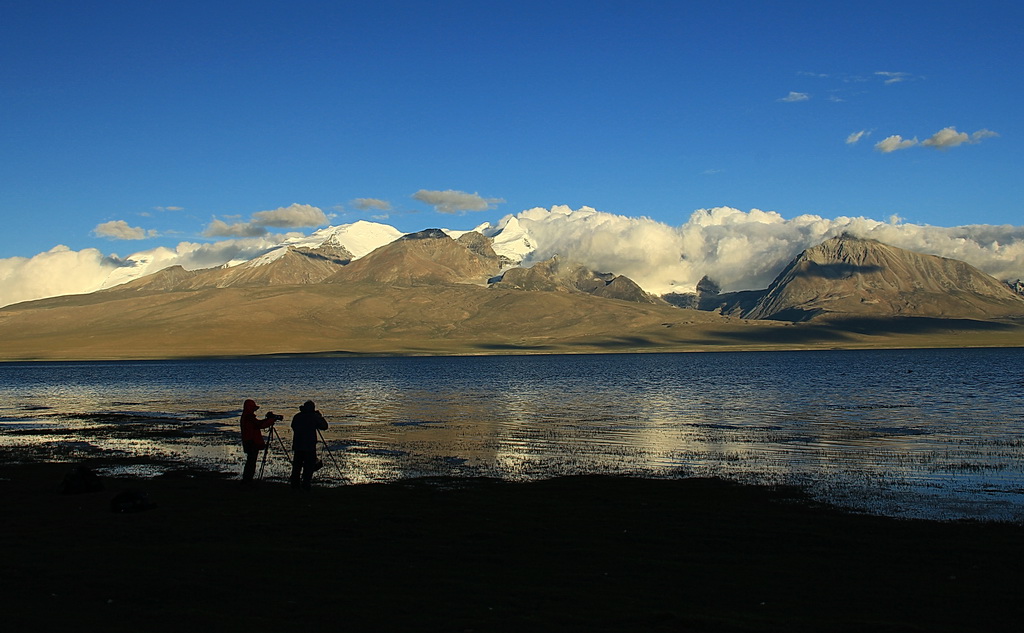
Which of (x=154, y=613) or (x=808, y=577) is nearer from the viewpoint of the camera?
(x=154, y=613)

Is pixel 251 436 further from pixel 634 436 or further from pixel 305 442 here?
pixel 634 436

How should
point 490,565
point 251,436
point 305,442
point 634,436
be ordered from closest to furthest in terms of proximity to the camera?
point 490,565
point 305,442
point 251,436
point 634,436

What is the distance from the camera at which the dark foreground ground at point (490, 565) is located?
1323 cm

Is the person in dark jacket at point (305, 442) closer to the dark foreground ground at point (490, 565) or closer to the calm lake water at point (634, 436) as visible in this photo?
the dark foreground ground at point (490, 565)

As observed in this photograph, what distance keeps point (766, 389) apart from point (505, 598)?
8479cm

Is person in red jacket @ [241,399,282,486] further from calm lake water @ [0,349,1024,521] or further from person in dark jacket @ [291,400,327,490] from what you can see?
calm lake water @ [0,349,1024,521]

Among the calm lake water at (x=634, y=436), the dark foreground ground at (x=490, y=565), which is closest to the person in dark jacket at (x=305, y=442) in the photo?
the dark foreground ground at (x=490, y=565)

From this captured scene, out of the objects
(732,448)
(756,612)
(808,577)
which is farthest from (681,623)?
(732,448)

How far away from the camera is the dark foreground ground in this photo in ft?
43.4

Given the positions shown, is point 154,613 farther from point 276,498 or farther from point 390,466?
point 390,466

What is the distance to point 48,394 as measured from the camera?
104062mm

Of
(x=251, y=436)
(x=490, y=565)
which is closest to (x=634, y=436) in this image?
(x=251, y=436)

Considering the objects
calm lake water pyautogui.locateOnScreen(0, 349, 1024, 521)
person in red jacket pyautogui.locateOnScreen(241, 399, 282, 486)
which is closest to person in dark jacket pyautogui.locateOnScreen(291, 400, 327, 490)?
person in red jacket pyautogui.locateOnScreen(241, 399, 282, 486)

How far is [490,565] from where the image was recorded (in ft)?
55.3
